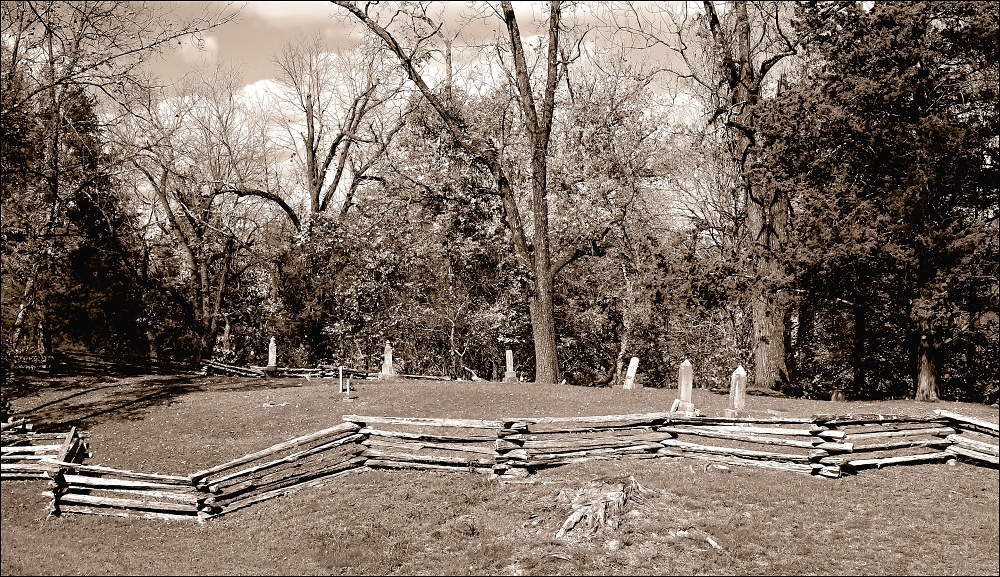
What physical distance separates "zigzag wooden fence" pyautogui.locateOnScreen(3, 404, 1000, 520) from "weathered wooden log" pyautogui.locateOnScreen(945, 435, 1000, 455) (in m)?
0.02

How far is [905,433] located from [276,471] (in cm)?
1081

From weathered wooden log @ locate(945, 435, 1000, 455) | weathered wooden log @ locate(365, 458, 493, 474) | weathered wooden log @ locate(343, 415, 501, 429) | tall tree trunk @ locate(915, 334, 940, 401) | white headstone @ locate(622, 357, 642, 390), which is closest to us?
weathered wooden log @ locate(945, 435, 1000, 455)

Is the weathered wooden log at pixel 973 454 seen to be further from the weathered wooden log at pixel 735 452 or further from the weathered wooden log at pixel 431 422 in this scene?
the weathered wooden log at pixel 431 422

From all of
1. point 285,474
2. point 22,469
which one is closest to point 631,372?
point 285,474

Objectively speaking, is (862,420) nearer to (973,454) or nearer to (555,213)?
(973,454)

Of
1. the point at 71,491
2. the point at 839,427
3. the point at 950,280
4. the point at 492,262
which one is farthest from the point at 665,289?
the point at 71,491

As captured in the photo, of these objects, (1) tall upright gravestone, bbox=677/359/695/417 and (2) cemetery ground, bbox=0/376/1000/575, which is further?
(1) tall upright gravestone, bbox=677/359/695/417

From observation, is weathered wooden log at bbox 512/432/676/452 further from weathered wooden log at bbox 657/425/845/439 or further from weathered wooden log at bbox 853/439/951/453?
weathered wooden log at bbox 853/439/951/453

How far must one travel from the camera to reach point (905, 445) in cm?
1160

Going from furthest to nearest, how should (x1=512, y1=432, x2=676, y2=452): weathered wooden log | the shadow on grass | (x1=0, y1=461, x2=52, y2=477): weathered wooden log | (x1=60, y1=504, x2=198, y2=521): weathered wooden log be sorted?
the shadow on grass < (x1=512, y1=432, x2=676, y2=452): weathered wooden log < (x1=0, y1=461, x2=52, y2=477): weathered wooden log < (x1=60, y1=504, x2=198, y2=521): weathered wooden log

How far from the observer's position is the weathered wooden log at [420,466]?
12.3m

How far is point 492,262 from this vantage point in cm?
2991

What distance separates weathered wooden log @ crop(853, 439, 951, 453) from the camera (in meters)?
11.3

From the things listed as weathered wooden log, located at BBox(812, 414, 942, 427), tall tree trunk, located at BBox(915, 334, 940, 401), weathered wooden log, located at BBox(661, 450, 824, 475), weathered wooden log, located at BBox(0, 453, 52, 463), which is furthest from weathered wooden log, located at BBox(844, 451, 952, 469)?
weathered wooden log, located at BBox(0, 453, 52, 463)
